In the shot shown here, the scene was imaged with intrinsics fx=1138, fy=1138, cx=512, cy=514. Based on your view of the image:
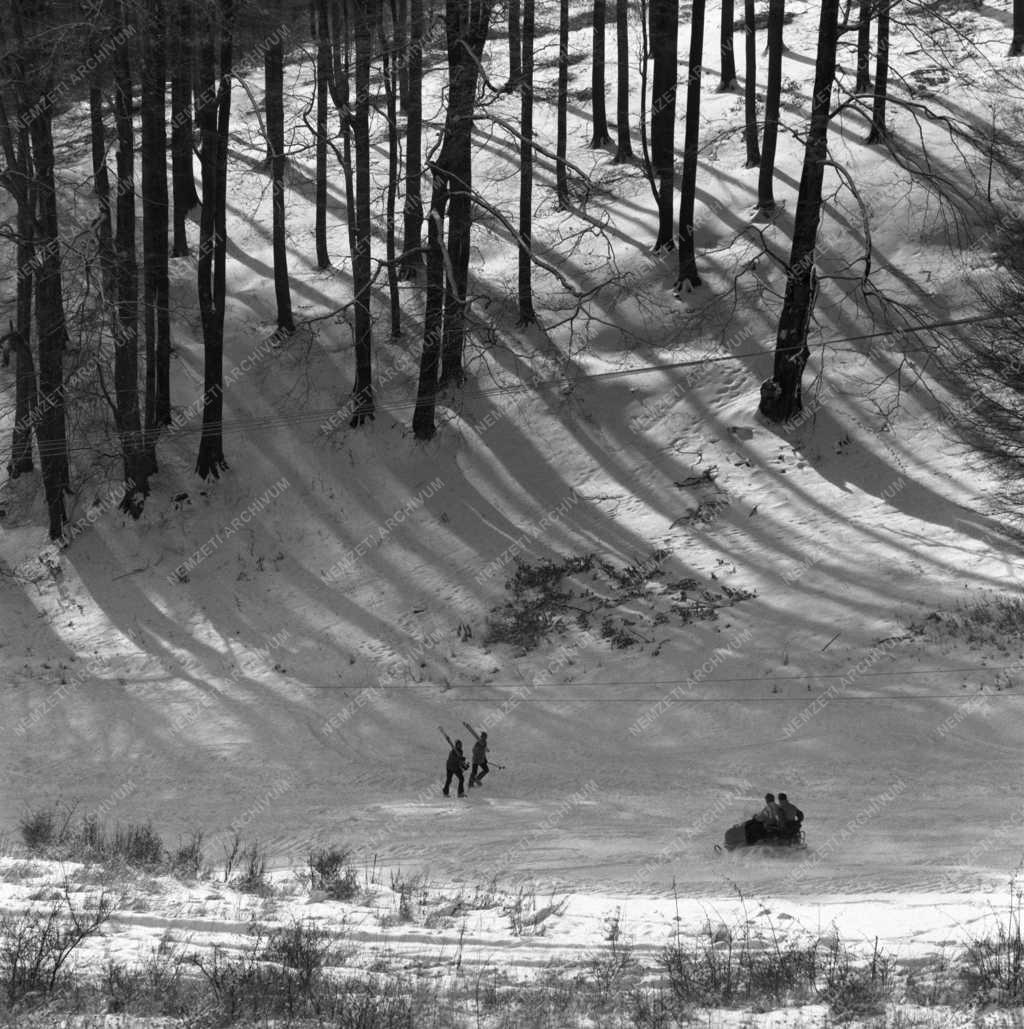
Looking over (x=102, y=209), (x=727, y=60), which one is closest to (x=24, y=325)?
(x=102, y=209)

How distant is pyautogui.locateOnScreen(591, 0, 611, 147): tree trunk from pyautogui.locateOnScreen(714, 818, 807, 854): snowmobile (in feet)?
87.9

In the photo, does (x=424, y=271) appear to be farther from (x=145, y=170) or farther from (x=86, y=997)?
(x=86, y=997)

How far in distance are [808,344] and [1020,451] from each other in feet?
28.5

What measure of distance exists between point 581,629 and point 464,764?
15.2 ft

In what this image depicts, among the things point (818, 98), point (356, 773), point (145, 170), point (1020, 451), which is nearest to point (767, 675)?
point (1020, 451)

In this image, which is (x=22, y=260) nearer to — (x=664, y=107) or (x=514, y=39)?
(x=514, y=39)

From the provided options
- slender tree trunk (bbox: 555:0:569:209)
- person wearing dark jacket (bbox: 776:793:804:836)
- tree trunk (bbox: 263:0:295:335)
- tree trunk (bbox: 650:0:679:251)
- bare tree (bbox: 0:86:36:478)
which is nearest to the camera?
person wearing dark jacket (bbox: 776:793:804:836)

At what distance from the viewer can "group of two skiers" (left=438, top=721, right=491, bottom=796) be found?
571 inches

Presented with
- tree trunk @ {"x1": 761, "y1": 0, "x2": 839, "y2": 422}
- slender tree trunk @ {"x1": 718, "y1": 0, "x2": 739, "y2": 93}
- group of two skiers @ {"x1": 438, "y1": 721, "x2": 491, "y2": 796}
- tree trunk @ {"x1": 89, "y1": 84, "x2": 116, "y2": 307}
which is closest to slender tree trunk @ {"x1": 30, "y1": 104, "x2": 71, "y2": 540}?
tree trunk @ {"x1": 89, "y1": 84, "x2": 116, "y2": 307}

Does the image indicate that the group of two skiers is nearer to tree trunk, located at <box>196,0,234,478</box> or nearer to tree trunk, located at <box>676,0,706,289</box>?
tree trunk, located at <box>196,0,234,478</box>

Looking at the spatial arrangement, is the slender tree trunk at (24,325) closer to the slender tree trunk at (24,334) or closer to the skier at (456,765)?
the slender tree trunk at (24,334)

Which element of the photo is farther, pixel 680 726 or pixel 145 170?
pixel 145 170

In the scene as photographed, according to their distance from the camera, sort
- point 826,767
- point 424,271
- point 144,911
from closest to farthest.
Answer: point 144,911 < point 826,767 < point 424,271

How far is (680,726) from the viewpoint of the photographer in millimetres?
15852
